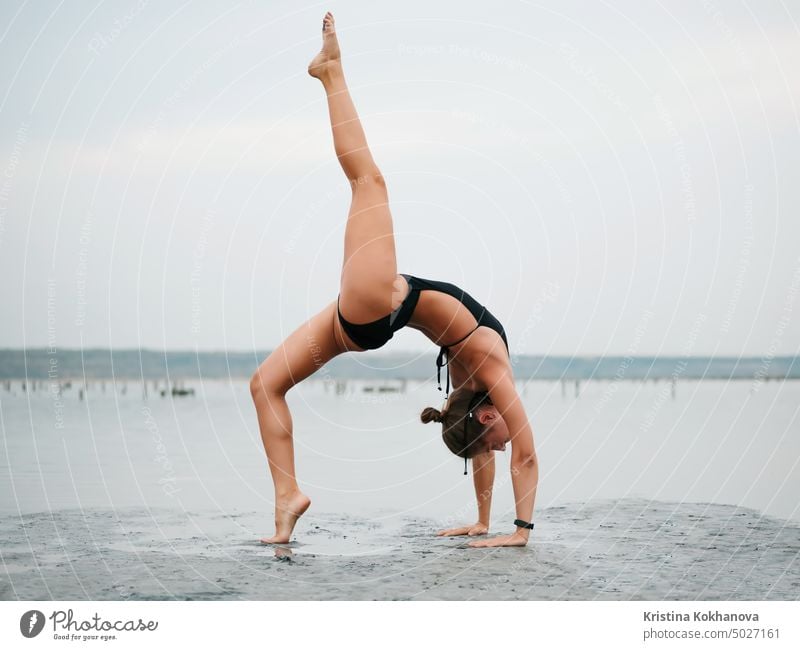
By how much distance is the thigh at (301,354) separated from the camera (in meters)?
7.14

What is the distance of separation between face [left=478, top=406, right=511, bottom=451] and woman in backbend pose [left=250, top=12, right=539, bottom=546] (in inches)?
5.7

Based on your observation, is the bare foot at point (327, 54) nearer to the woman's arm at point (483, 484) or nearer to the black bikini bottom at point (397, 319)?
the black bikini bottom at point (397, 319)

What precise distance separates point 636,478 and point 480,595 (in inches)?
223

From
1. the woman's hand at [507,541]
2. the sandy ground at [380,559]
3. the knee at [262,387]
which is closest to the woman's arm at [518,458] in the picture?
the woman's hand at [507,541]

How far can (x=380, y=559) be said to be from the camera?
22.3 ft

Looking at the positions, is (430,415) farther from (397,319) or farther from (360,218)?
(360,218)

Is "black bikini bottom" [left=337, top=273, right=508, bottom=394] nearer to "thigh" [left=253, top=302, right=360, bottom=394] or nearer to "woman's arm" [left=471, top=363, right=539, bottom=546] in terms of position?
"thigh" [left=253, top=302, right=360, bottom=394]

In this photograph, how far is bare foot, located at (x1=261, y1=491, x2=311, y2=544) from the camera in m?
7.05

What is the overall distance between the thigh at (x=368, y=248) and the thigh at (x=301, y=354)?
0.35m

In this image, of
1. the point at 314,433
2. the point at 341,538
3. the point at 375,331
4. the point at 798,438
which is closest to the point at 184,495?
the point at 341,538

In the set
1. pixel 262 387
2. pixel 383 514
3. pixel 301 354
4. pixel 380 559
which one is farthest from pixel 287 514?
pixel 383 514

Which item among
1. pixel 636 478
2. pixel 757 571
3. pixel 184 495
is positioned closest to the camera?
pixel 757 571

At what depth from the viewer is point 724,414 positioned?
20.0 m

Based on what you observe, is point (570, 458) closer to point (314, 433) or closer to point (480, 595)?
point (314, 433)
